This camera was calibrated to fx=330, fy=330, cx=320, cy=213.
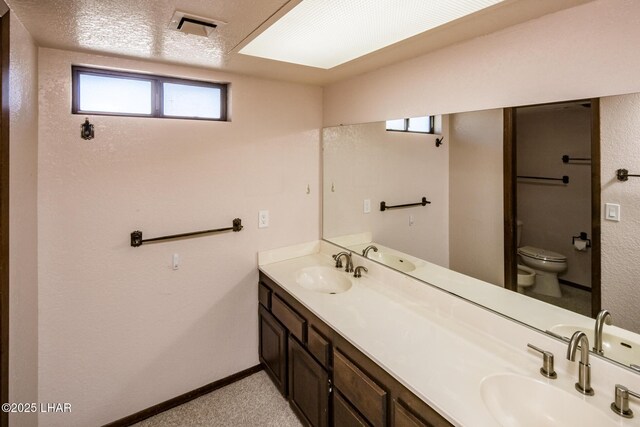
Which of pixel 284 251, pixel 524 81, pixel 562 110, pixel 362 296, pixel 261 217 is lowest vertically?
pixel 362 296

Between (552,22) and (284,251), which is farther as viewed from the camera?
(284,251)

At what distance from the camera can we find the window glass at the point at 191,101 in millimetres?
2219

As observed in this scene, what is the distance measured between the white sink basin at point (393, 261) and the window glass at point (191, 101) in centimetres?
154

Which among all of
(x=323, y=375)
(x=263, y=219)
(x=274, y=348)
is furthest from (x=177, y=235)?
(x=323, y=375)

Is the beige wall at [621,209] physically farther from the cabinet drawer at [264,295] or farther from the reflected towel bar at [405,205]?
the cabinet drawer at [264,295]

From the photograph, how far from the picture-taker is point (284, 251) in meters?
2.70

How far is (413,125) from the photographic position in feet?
6.71

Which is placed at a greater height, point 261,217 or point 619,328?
point 261,217

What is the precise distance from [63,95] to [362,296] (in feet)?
6.79

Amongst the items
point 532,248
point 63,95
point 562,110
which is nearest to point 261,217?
point 63,95

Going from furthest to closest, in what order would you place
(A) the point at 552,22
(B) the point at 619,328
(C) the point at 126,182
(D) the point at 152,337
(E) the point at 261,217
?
1. (E) the point at 261,217
2. (D) the point at 152,337
3. (C) the point at 126,182
4. (A) the point at 552,22
5. (B) the point at 619,328

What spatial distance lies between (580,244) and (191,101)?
7.83 ft

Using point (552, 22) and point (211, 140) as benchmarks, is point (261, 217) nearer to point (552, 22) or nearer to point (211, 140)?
point (211, 140)

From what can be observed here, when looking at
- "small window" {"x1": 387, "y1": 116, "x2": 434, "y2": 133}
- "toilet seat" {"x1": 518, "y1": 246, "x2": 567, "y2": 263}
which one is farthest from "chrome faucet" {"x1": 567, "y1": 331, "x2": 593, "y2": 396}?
"small window" {"x1": 387, "y1": 116, "x2": 434, "y2": 133}
